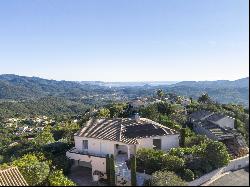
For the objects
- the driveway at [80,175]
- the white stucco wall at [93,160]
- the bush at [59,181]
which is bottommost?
the driveway at [80,175]

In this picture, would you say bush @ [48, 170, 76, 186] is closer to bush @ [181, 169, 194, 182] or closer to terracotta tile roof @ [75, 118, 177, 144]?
bush @ [181, 169, 194, 182]

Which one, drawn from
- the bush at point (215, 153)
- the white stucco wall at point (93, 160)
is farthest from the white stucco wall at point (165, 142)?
the bush at point (215, 153)

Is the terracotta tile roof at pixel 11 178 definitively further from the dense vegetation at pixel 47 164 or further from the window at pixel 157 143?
the window at pixel 157 143

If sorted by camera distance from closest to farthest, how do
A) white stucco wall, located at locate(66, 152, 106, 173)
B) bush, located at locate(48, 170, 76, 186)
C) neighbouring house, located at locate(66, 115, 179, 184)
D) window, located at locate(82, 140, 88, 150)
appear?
bush, located at locate(48, 170, 76, 186) → white stucco wall, located at locate(66, 152, 106, 173) → neighbouring house, located at locate(66, 115, 179, 184) → window, located at locate(82, 140, 88, 150)

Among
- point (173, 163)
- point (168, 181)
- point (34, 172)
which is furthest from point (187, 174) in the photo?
point (34, 172)

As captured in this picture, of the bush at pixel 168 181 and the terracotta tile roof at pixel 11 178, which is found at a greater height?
the bush at pixel 168 181

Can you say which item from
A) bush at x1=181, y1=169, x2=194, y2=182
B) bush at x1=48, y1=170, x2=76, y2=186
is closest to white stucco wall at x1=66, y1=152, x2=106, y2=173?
bush at x1=181, y1=169, x2=194, y2=182
